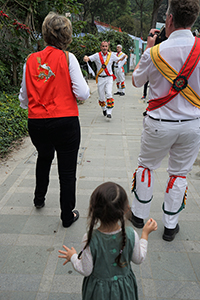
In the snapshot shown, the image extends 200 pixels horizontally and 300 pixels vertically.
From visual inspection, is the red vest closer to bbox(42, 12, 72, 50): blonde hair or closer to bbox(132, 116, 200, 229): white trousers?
bbox(42, 12, 72, 50): blonde hair

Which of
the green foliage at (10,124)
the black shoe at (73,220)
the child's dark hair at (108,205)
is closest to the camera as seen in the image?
the child's dark hair at (108,205)

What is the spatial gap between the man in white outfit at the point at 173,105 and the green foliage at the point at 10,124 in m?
3.08

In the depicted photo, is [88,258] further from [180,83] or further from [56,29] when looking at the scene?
[56,29]

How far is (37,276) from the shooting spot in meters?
2.02

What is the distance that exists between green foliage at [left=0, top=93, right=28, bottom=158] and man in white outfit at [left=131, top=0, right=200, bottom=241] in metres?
3.08

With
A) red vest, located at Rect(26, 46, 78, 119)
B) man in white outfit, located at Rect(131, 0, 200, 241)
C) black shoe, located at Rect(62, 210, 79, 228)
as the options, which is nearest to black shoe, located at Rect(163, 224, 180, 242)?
man in white outfit, located at Rect(131, 0, 200, 241)

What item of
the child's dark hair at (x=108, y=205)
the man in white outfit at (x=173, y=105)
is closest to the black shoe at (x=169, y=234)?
the man in white outfit at (x=173, y=105)

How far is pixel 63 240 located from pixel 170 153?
4.17 feet

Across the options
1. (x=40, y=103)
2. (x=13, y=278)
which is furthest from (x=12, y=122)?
(x=13, y=278)

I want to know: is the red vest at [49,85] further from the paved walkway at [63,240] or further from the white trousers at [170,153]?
the paved walkway at [63,240]

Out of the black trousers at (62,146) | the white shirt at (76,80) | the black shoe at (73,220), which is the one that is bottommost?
the black shoe at (73,220)

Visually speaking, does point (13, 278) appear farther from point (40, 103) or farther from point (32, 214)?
point (40, 103)

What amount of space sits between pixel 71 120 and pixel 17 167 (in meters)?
2.18

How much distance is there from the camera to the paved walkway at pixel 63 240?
192 centimetres
